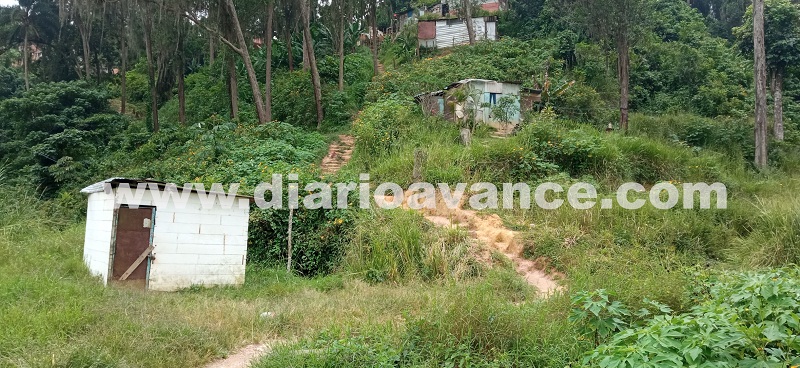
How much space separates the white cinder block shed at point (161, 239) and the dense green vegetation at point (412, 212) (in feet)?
1.15

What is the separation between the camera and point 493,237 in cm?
779

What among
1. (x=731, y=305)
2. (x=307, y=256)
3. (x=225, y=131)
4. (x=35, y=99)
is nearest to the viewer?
(x=731, y=305)

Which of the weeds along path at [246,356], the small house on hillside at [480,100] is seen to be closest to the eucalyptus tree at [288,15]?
the small house on hillside at [480,100]

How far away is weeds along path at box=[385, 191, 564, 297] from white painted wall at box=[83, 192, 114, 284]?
4.58m

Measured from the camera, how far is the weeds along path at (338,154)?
1298 centimetres

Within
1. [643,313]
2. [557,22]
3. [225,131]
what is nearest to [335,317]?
[643,313]

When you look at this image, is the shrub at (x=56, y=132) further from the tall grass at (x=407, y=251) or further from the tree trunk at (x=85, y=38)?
the tall grass at (x=407, y=251)

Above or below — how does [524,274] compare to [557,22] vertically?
below

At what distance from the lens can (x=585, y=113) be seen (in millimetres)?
15594

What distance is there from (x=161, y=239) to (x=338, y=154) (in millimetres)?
7688

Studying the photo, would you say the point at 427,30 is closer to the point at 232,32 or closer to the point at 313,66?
the point at 313,66

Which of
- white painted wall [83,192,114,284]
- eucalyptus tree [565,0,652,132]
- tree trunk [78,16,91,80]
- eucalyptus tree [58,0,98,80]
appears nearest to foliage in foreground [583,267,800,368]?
white painted wall [83,192,114,284]

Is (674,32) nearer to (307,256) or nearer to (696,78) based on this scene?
(696,78)

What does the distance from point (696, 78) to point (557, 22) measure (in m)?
7.21
